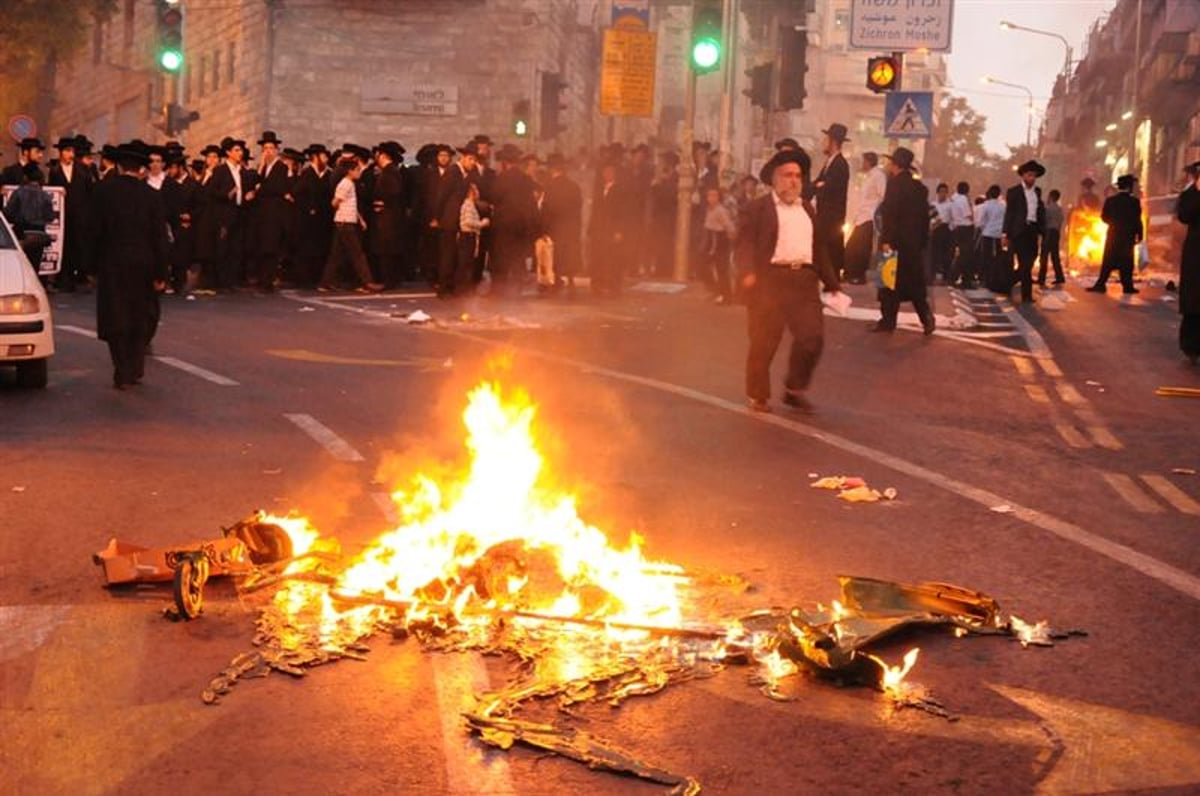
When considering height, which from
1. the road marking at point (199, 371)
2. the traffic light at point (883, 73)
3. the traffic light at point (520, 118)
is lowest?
the road marking at point (199, 371)

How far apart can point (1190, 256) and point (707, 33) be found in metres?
11.5

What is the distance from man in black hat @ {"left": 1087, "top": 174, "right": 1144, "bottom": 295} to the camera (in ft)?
86.2

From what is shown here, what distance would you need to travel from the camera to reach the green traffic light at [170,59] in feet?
101

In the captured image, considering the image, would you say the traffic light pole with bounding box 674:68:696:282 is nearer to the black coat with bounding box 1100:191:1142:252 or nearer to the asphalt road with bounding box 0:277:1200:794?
the black coat with bounding box 1100:191:1142:252

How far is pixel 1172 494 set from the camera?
9906 mm

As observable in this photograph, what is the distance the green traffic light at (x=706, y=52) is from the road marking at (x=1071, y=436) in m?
14.9

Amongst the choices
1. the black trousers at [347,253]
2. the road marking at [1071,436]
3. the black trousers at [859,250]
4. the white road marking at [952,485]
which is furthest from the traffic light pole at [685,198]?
the road marking at [1071,436]

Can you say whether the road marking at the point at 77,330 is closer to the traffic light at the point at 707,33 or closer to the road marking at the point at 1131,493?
the road marking at the point at 1131,493

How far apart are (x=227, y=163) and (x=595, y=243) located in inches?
211

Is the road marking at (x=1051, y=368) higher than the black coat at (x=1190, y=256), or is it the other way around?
the black coat at (x=1190, y=256)

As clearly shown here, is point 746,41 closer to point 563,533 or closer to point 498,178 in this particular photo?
point 498,178

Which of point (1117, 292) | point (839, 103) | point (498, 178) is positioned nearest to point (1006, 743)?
point (498, 178)

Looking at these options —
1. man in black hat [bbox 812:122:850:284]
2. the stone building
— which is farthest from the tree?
man in black hat [bbox 812:122:850:284]

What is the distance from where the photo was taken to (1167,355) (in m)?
17.9
